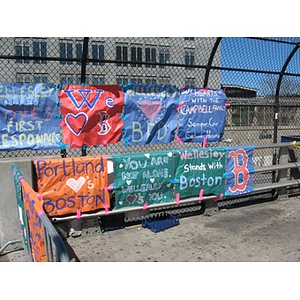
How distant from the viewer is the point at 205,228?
5023 millimetres

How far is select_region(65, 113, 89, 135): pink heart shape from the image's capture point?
15.4 feet

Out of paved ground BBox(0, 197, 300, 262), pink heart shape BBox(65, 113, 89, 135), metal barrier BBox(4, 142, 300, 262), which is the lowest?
paved ground BBox(0, 197, 300, 262)

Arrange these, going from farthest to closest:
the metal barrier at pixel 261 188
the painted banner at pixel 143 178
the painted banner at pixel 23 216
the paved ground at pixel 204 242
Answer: the painted banner at pixel 143 178
the metal barrier at pixel 261 188
the paved ground at pixel 204 242
the painted banner at pixel 23 216

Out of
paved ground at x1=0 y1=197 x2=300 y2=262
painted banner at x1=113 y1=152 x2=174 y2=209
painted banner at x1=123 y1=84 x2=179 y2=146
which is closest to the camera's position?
paved ground at x1=0 y1=197 x2=300 y2=262

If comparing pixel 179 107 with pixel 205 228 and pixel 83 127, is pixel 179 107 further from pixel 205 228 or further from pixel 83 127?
pixel 205 228

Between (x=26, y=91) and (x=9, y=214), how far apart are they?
1805 mm

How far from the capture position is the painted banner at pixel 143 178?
186 inches

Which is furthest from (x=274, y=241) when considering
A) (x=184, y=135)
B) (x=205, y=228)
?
(x=184, y=135)

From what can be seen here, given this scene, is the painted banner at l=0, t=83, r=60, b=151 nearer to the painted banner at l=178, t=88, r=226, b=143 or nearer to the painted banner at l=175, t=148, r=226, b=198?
the painted banner at l=175, t=148, r=226, b=198

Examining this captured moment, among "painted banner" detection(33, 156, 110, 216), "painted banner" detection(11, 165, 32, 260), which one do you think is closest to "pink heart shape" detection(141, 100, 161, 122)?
"painted banner" detection(33, 156, 110, 216)

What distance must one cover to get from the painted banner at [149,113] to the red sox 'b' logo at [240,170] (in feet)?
4.23

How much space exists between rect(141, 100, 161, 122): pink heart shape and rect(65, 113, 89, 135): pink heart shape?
40.9 inches

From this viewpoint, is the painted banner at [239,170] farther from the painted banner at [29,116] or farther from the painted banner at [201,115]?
the painted banner at [29,116]

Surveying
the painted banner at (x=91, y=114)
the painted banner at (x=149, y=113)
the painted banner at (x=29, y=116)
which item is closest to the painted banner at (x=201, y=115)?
the painted banner at (x=149, y=113)
